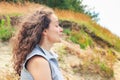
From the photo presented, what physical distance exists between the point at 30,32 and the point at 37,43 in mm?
102

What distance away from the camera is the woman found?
3.60 meters

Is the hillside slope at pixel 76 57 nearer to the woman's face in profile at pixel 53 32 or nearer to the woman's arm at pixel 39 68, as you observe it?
the woman's face in profile at pixel 53 32

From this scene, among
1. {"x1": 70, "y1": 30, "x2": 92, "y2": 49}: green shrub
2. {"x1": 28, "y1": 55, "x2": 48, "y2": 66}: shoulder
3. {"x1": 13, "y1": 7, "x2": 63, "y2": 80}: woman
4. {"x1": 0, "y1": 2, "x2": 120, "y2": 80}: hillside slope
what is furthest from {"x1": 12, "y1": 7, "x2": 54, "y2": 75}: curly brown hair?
{"x1": 70, "y1": 30, "x2": 92, "y2": 49}: green shrub

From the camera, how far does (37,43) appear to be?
Answer: 12.3 ft

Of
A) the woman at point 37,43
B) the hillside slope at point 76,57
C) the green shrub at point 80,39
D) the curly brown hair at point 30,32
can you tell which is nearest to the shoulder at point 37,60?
the woman at point 37,43

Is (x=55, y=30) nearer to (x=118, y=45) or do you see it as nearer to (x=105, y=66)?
(x=105, y=66)

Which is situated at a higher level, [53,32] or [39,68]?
[53,32]

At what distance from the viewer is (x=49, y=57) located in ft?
12.1

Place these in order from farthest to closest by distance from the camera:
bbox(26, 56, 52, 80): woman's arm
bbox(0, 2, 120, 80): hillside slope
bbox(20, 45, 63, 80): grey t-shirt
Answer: bbox(0, 2, 120, 80): hillside slope → bbox(20, 45, 63, 80): grey t-shirt → bbox(26, 56, 52, 80): woman's arm

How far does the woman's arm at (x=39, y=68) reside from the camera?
3516mm

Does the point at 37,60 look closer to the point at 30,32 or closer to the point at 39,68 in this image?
the point at 39,68

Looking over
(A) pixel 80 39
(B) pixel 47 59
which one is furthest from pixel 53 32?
(A) pixel 80 39

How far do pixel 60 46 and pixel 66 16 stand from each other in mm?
4878

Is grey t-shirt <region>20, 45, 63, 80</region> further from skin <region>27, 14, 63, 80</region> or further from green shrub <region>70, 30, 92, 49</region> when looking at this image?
green shrub <region>70, 30, 92, 49</region>
